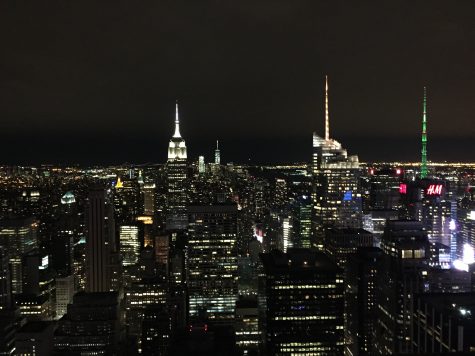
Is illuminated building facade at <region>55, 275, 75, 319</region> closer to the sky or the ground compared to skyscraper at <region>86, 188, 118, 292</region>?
closer to the ground

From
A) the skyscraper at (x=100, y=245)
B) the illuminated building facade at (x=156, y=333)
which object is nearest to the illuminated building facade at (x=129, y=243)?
the skyscraper at (x=100, y=245)

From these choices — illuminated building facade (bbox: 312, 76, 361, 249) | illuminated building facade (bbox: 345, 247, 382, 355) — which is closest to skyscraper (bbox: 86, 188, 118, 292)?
illuminated building facade (bbox: 345, 247, 382, 355)

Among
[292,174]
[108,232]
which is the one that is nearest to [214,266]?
[108,232]

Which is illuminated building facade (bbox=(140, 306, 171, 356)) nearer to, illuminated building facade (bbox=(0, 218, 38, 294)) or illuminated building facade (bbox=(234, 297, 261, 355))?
illuminated building facade (bbox=(234, 297, 261, 355))

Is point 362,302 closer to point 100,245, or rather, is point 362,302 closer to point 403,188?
point 100,245

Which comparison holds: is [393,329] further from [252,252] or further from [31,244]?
[31,244]

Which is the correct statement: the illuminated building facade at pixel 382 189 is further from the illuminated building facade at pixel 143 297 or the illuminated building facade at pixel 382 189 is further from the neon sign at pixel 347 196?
the illuminated building facade at pixel 143 297

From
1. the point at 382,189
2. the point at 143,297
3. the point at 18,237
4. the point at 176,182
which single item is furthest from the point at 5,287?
the point at 382,189
